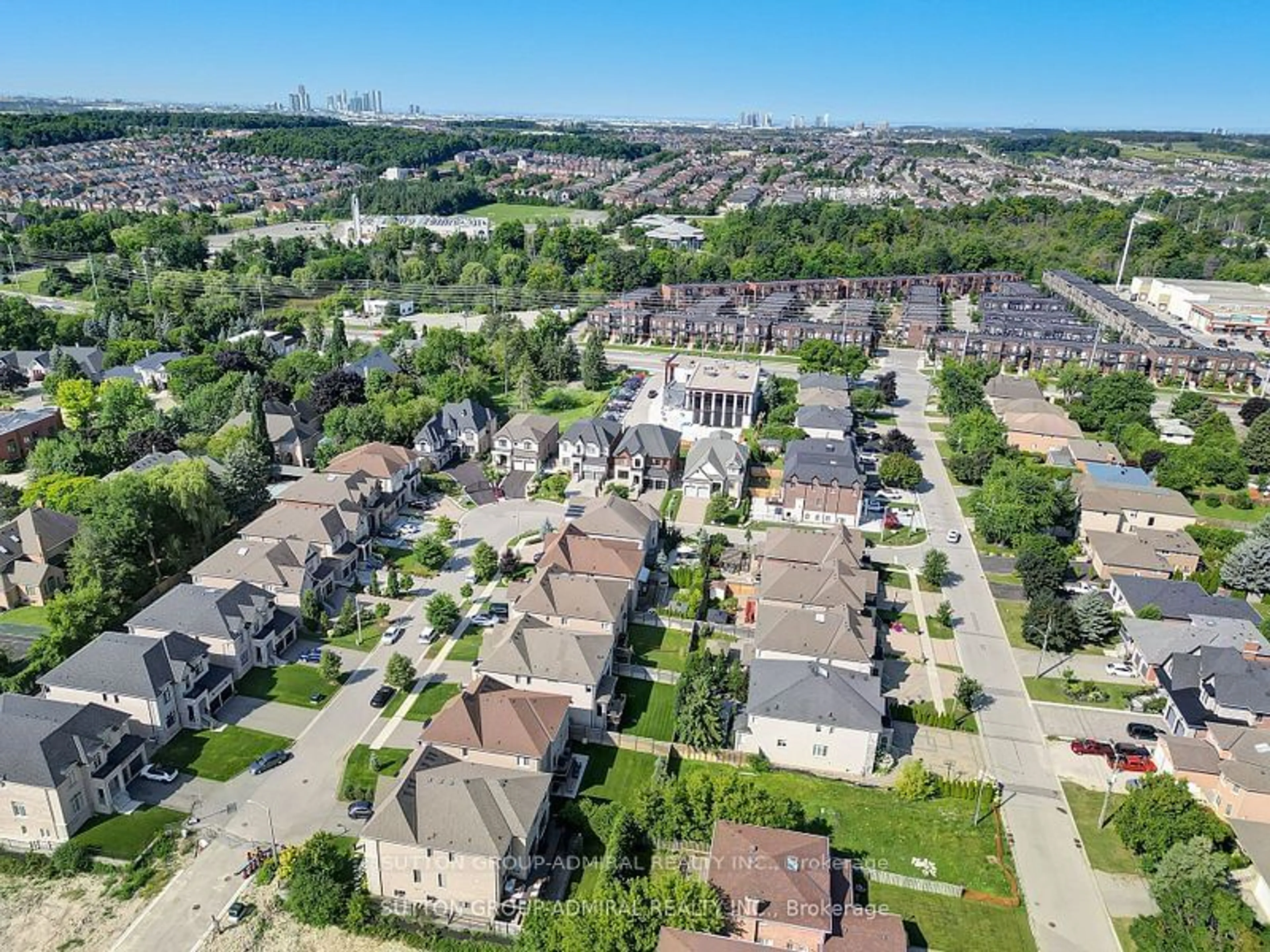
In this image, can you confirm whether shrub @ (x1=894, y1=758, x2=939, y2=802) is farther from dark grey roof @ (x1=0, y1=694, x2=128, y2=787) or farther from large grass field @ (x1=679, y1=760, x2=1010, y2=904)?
dark grey roof @ (x1=0, y1=694, x2=128, y2=787)

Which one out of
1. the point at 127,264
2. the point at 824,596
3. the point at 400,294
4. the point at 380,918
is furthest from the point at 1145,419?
the point at 127,264

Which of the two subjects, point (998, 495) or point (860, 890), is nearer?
point (860, 890)

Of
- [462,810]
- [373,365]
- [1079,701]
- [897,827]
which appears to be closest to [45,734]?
[462,810]

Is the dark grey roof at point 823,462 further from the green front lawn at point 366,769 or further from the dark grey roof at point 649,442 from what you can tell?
the green front lawn at point 366,769

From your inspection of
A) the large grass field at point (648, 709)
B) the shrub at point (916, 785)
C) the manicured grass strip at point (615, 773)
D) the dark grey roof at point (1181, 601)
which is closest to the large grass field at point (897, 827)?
the shrub at point (916, 785)

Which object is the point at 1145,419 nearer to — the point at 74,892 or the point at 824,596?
the point at 824,596

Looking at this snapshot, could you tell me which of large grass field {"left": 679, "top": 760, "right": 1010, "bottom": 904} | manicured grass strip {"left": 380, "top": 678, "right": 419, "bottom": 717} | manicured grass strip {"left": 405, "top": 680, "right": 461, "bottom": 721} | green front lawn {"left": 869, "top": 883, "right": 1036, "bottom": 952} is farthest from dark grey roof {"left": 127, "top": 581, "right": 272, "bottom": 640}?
green front lawn {"left": 869, "top": 883, "right": 1036, "bottom": 952}
